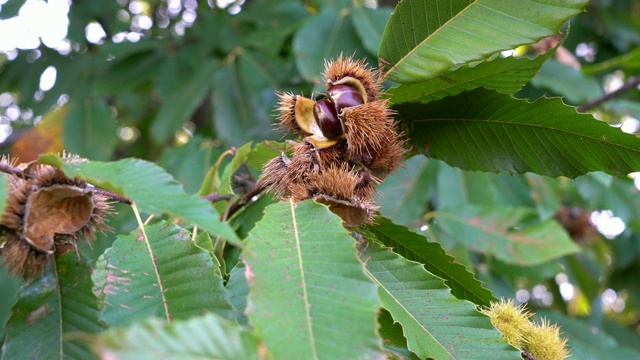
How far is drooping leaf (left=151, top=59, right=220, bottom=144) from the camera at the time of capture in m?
2.66

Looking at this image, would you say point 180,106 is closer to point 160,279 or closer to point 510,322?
point 160,279

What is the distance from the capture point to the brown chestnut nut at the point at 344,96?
1045mm

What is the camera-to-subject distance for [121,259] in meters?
0.89

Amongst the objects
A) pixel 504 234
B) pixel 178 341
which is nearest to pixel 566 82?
pixel 504 234

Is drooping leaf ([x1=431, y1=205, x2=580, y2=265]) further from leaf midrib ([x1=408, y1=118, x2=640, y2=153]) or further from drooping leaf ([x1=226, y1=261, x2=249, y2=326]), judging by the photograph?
drooping leaf ([x1=226, y1=261, x2=249, y2=326])

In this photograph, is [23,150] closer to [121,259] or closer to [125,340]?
[121,259]

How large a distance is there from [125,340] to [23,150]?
2.66 meters

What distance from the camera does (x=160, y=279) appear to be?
0.85m

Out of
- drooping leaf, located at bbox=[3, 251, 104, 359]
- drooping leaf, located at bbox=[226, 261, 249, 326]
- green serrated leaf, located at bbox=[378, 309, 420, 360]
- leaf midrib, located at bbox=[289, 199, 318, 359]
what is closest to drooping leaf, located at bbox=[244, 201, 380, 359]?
leaf midrib, located at bbox=[289, 199, 318, 359]

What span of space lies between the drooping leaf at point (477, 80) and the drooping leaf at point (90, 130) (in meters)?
2.00

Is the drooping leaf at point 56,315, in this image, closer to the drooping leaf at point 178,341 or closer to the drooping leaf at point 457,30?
the drooping leaf at point 178,341

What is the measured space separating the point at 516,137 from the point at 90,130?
7.70ft

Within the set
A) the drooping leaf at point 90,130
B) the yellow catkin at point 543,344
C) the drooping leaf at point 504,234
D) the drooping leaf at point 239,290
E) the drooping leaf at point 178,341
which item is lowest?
the drooping leaf at point 178,341

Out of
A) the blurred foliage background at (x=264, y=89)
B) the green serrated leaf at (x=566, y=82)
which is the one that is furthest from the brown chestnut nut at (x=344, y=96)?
the green serrated leaf at (x=566, y=82)
